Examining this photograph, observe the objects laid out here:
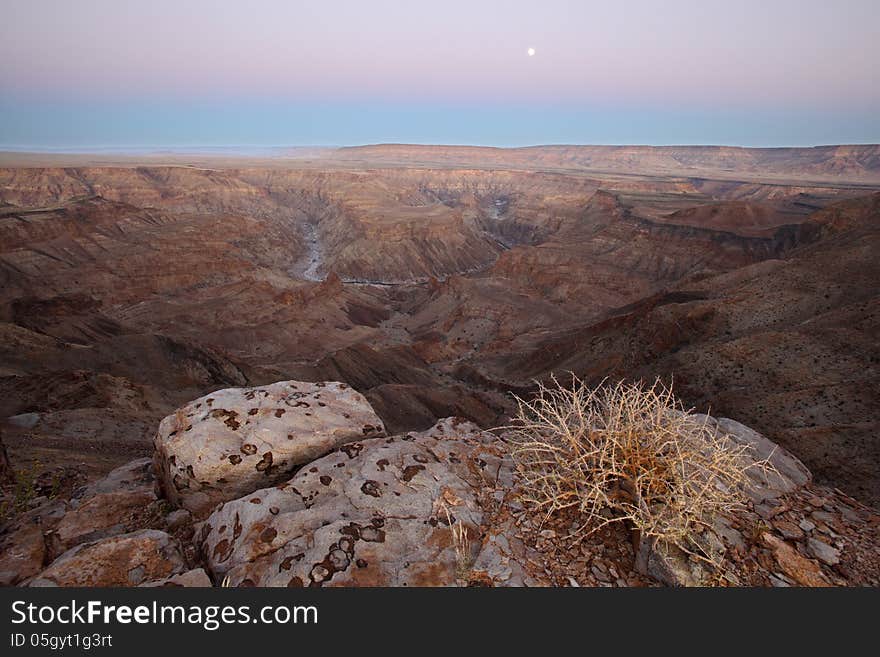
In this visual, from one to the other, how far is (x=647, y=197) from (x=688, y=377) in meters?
93.3

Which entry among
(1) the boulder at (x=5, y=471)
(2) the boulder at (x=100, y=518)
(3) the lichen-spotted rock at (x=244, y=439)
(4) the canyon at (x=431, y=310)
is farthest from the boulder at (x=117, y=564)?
(1) the boulder at (x=5, y=471)

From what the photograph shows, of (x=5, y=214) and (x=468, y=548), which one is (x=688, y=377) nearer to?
(x=468, y=548)

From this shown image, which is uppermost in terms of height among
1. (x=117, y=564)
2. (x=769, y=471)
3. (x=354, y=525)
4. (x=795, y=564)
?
(x=354, y=525)

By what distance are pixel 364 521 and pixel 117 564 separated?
2.75 m

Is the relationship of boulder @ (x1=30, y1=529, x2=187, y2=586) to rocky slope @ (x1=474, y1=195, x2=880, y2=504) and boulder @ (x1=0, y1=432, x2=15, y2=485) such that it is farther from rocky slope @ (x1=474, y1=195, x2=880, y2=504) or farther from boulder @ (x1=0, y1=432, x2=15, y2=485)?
rocky slope @ (x1=474, y1=195, x2=880, y2=504)

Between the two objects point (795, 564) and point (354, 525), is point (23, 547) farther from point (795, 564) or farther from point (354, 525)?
point (795, 564)

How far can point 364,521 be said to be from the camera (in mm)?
5113

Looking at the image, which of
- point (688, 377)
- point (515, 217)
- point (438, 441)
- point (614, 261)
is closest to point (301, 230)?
point (515, 217)

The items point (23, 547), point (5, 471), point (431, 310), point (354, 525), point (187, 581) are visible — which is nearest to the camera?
point (187, 581)

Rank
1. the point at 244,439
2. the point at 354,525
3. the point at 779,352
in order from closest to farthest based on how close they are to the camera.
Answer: the point at 354,525 → the point at 244,439 → the point at 779,352

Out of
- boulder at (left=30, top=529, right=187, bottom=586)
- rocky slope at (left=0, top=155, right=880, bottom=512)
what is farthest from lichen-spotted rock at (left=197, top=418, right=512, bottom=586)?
rocky slope at (left=0, top=155, right=880, bottom=512)

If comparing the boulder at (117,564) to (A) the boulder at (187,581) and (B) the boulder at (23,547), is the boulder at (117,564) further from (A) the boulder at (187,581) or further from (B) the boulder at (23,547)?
(B) the boulder at (23,547)

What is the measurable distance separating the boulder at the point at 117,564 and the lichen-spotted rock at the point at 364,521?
0.39 meters

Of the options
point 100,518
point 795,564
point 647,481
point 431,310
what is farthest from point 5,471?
point 431,310
